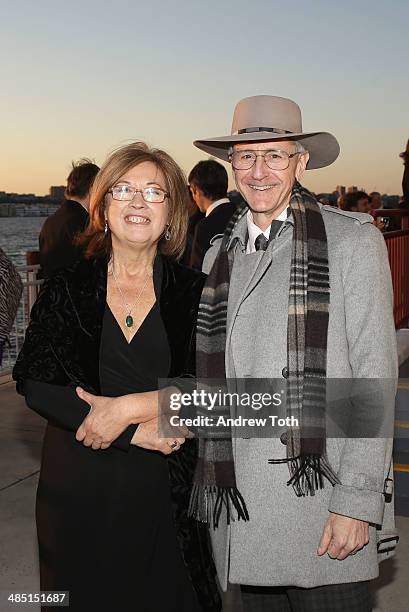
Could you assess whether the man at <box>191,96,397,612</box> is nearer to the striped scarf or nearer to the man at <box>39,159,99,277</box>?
the striped scarf

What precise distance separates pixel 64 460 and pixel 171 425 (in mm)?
420

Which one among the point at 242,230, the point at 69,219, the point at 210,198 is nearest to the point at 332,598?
the point at 242,230

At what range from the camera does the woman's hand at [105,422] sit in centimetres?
265

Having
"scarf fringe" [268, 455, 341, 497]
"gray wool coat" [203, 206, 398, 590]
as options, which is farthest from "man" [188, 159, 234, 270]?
"scarf fringe" [268, 455, 341, 497]

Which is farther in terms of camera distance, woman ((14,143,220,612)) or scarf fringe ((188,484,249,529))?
woman ((14,143,220,612))

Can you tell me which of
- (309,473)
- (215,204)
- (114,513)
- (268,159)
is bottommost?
(114,513)

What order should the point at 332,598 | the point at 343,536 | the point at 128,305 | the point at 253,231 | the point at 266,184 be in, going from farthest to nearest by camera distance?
the point at 128,305
the point at 253,231
the point at 266,184
the point at 332,598
the point at 343,536

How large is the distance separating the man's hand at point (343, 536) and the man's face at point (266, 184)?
1.04 meters

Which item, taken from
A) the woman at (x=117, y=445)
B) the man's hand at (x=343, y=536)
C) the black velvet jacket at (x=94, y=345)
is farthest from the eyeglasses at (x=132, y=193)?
the man's hand at (x=343, y=536)

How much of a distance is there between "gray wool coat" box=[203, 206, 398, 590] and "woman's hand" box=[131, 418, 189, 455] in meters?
0.28

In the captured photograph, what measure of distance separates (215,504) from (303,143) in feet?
4.39

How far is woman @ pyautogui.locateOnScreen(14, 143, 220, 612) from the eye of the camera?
9.09ft

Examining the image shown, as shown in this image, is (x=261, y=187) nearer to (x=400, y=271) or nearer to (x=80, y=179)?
(x=80, y=179)

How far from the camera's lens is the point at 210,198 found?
6809mm
